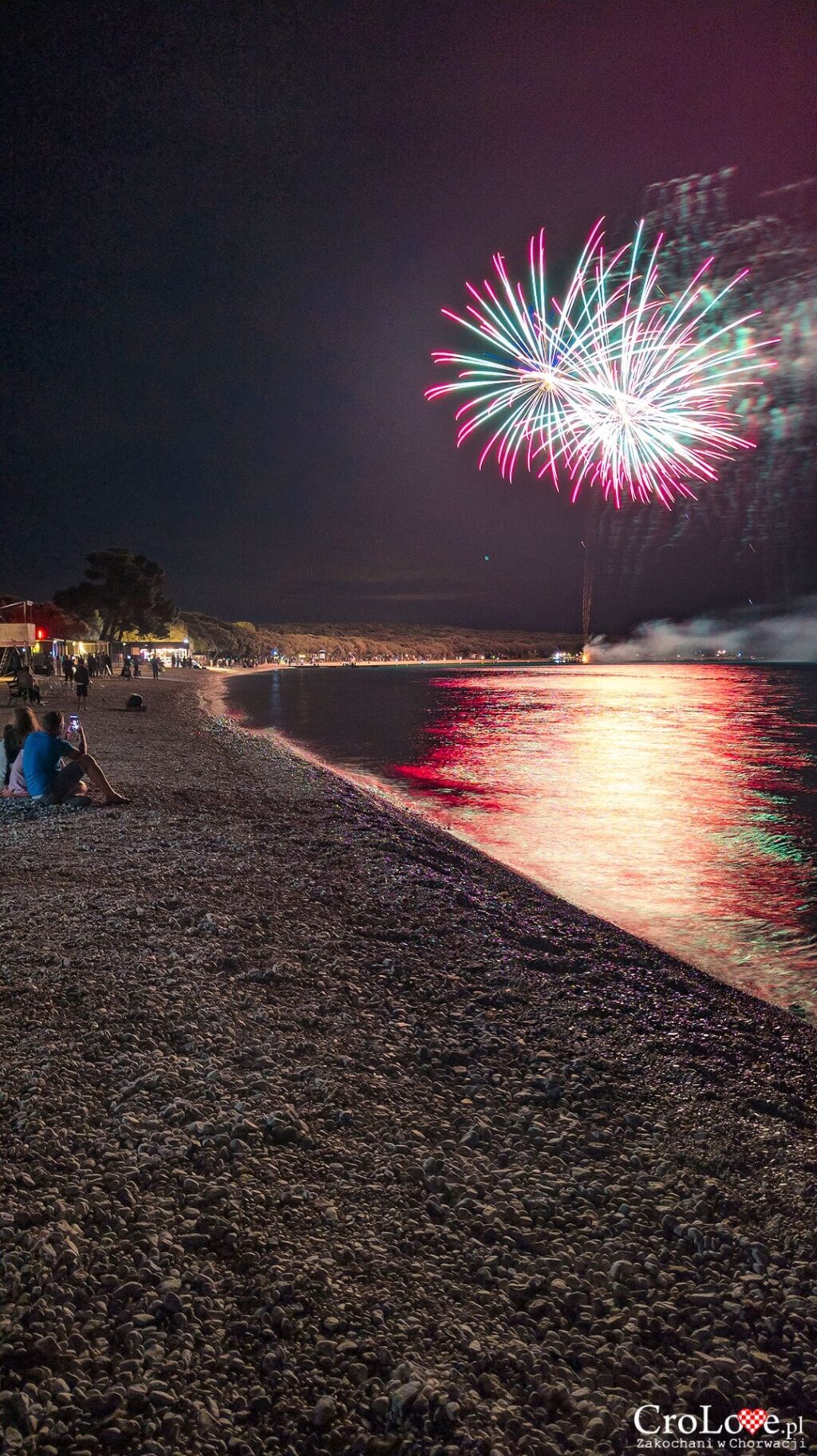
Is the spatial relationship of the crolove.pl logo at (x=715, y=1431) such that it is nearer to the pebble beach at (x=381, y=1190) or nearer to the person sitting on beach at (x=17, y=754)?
the pebble beach at (x=381, y=1190)

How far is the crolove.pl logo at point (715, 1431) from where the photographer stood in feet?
7.47

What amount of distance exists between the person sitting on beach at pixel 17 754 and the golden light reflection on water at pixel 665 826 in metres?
6.94

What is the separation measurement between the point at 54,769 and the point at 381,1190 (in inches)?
364

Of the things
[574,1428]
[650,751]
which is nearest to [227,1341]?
[574,1428]

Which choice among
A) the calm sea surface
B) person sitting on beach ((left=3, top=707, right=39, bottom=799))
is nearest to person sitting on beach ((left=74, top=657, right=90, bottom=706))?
the calm sea surface

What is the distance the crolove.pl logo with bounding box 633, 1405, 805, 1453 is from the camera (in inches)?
89.6

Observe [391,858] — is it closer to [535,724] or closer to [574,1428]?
[574,1428]

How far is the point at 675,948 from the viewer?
310 inches

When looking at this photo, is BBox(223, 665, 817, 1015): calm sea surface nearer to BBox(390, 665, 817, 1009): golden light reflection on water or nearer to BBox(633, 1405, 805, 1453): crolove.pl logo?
BBox(390, 665, 817, 1009): golden light reflection on water

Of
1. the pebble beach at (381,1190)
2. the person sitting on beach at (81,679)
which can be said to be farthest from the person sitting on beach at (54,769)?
the person sitting on beach at (81,679)

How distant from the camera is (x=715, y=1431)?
7.60 feet

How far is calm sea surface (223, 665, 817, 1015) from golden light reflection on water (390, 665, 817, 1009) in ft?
0.12

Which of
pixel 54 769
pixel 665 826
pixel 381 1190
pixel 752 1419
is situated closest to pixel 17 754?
pixel 54 769

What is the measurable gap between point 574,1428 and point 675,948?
6.08 m
